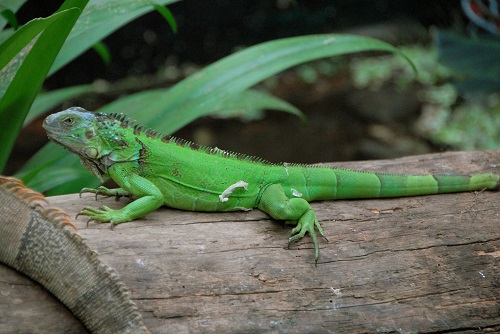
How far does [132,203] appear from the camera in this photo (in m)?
2.44

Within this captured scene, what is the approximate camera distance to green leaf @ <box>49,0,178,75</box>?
2.96 m

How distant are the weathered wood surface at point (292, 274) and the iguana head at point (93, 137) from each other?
0.76ft

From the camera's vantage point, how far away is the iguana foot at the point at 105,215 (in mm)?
2357

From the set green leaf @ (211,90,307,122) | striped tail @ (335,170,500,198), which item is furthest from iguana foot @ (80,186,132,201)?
striped tail @ (335,170,500,198)

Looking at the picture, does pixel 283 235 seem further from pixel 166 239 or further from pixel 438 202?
pixel 438 202

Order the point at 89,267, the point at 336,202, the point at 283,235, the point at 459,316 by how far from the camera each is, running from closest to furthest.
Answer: the point at 89,267 < the point at 459,316 < the point at 283,235 < the point at 336,202

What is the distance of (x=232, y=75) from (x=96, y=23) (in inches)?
32.7

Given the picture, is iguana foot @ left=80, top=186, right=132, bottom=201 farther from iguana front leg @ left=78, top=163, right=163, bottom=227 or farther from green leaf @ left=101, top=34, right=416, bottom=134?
green leaf @ left=101, top=34, right=416, bottom=134

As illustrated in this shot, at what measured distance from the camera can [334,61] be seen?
7.78 meters

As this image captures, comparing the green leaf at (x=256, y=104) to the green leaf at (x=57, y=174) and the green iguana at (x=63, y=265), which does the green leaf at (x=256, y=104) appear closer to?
the green leaf at (x=57, y=174)

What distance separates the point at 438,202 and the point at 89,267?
1856 mm

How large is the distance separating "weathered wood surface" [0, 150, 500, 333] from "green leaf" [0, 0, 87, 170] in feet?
1.51

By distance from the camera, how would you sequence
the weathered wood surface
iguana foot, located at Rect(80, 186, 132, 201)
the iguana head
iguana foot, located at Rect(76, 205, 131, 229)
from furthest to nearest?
iguana foot, located at Rect(80, 186, 132, 201), the iguana head, iguana foot, located at Rect(76, 205, 131, 229), the weathered wood surface

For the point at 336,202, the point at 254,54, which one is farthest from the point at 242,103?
the point at 336,202
